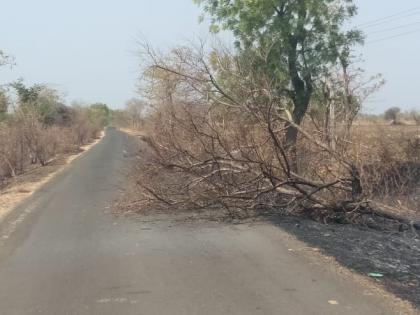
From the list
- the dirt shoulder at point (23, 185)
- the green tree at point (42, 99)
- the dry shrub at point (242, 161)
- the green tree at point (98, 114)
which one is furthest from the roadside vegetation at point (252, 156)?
the green tree at point (98, 114)

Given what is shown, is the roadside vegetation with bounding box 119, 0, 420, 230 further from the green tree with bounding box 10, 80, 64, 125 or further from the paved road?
the green tree with bounding box 10, 80, 64, 125

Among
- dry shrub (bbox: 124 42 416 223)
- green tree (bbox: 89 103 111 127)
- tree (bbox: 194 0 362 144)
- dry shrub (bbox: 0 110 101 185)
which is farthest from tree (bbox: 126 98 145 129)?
dry shrub (bbox: 124 42 416 223)

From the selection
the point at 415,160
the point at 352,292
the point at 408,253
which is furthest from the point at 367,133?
the point at 352,292

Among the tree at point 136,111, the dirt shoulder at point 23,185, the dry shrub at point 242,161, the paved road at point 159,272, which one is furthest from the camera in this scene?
the tree at point 136,111

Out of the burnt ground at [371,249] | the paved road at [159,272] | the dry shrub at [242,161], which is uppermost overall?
the dry shrub at [242,161]

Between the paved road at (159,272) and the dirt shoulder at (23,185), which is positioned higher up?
the paved road at (159,272)

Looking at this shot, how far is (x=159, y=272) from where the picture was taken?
6.98 m

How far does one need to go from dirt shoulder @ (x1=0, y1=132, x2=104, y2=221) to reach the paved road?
130 inches

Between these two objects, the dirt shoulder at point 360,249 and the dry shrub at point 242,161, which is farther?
the dry shrub at point 242,161

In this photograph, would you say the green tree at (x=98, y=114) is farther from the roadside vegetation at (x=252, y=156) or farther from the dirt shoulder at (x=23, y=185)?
the roadside vegetation at (x=252, y=156)

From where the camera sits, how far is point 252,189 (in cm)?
1093

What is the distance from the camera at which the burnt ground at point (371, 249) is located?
641cm

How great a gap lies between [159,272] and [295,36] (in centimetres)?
1439

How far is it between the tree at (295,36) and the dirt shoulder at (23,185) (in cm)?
860
